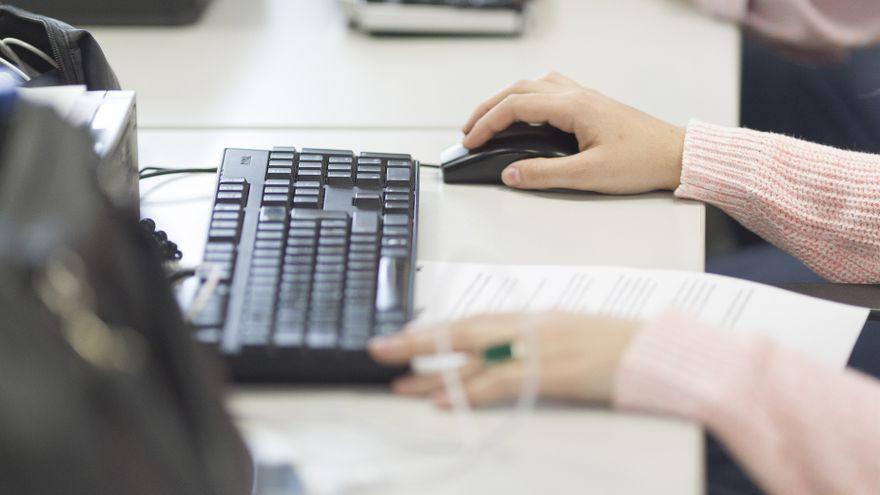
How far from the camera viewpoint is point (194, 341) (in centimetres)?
54

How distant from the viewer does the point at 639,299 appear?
81cm

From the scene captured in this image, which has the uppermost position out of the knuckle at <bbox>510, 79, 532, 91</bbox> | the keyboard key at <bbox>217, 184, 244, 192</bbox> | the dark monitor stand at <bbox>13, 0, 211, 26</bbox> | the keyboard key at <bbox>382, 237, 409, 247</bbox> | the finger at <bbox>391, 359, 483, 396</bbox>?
the dark monitor stand at <bbox>13, 0, 211, 26</bbox>

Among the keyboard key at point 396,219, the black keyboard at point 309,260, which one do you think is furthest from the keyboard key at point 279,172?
the keyboard key at point 396,219

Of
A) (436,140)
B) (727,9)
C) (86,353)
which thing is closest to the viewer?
(86,353)

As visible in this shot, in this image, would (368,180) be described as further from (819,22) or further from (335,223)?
(819,22)

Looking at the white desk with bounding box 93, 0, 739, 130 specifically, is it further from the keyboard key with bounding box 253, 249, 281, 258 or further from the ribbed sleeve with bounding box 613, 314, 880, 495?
the ribbed sleeve with bounding box 613, 314, 880, 495

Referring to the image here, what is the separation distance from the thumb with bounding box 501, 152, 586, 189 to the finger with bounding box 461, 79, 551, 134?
70 millimetres

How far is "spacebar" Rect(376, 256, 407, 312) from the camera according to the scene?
0.74 meters

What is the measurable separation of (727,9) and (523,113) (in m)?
0.48

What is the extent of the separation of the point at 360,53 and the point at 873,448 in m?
0.78

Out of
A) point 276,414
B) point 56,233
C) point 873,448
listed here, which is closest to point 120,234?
point 56,233

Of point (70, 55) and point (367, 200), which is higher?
point (70, 55)

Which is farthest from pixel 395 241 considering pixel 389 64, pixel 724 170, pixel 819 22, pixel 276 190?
pixel 819 22

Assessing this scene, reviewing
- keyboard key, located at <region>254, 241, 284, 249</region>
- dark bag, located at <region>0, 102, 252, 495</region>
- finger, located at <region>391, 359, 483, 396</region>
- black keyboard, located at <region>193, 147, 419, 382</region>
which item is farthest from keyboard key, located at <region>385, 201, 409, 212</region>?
dark bag, located at <region>0, 102, 252, 495</region>
